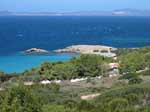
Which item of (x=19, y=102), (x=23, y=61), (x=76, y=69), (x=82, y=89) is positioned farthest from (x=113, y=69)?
(x=19, y=102)

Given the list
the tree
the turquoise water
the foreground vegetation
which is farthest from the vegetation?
the tree

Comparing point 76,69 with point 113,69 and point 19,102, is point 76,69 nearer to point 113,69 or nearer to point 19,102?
point 113,69

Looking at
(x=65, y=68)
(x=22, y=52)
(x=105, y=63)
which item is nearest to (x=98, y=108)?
(x=65, y=68)

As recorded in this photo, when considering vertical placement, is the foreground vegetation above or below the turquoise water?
above

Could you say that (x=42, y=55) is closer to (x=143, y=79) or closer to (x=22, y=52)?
(x=22, y=52)

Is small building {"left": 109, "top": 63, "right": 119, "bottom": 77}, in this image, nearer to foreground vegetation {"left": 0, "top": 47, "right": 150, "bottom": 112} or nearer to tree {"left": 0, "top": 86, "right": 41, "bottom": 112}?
foreground vegetation {"left": 0, "top": 47, "right": 150, "bottom": 112}

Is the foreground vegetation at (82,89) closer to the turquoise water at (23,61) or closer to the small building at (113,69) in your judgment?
the small building at (113,69)
